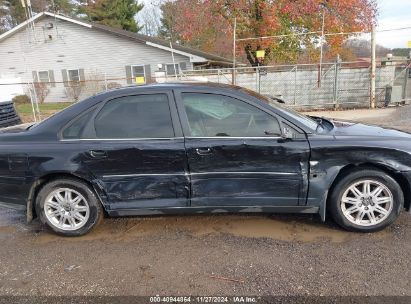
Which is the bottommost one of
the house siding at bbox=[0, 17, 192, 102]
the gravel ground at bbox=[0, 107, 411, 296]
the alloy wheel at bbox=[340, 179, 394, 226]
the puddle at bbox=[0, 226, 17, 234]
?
the gravel ground at bbox=[0, 107, 411, 296]

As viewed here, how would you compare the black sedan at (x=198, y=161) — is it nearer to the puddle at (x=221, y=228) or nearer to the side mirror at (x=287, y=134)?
the side mirror at (x=287, y=134)

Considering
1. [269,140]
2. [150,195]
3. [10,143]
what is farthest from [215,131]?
[10,143]

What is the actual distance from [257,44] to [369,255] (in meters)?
18.7

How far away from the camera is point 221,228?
3.82 metres

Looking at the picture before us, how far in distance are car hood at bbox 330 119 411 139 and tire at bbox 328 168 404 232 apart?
403 mm

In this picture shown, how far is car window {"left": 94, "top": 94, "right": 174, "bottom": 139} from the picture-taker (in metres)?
3.60

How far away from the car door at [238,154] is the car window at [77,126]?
3.22 feet

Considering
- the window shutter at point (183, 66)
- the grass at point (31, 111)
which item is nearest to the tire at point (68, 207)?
the grass at point (31, 111)

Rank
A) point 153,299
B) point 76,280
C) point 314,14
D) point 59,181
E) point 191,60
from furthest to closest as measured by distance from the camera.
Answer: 1. point 191,60
2. point 314,14
3. point 59,181
4. point 76,280
5. point 153,299

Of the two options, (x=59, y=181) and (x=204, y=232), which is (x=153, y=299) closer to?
(x=204, y=232)

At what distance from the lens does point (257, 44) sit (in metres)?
20.4

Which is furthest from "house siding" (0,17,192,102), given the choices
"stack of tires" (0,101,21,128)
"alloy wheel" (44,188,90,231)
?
"alloy wheel" (44,188,90,231)

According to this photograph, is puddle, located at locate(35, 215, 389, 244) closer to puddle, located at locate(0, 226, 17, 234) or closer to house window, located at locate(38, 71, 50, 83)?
puddle, located at locate(0, 226, 17, 234)

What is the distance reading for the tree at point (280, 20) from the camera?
19.2 meters
